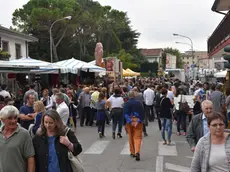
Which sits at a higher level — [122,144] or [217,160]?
[217,160]

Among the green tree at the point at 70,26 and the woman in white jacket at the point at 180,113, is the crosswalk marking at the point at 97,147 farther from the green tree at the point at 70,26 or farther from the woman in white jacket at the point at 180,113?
the green tree at the point at 70,26

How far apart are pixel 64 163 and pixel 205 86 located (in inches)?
508

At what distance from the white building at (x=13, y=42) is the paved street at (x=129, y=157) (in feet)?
55.6

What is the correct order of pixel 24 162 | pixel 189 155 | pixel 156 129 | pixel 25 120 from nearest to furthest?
pixel 24 162 < pixel 25 120 < pixel 189 155 < pixel 156 129

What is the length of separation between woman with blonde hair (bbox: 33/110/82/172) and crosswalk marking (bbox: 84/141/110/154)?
249 inches

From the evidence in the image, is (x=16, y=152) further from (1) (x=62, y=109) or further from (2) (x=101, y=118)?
(2) (x=101, y=118)

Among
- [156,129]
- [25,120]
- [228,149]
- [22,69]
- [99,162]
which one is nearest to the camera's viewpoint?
[228,149]

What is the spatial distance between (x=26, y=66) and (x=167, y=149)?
30.9ft

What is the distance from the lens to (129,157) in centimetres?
995

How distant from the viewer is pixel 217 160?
4086mm

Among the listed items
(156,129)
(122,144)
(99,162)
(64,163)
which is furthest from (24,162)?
(156,129)

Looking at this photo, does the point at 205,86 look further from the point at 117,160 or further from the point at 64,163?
the point at 64,163

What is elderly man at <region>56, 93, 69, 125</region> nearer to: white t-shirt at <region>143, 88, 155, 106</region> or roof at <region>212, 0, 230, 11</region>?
white t-shirt at <region>143, 88, 155, 106</region>

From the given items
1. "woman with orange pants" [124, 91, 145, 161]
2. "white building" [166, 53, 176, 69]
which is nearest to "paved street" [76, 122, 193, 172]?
"woman with orange pants" [124, 91, 145, 161]
